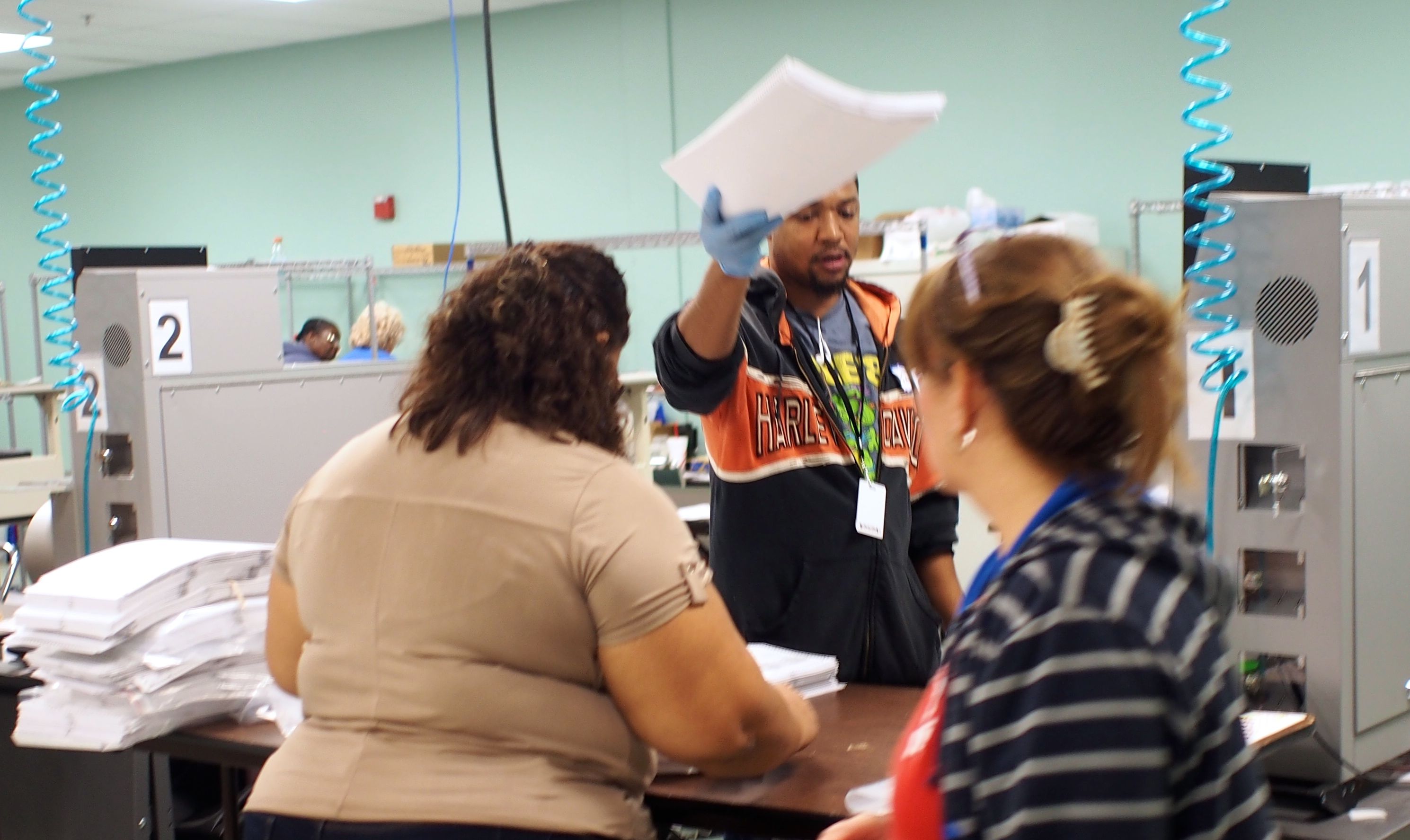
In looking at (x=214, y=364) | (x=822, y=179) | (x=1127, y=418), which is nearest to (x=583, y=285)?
(x=822, y=179)

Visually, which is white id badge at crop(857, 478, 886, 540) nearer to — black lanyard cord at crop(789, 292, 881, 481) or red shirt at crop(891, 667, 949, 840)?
black lanyard cord at crop(789, 292, 881, 481)

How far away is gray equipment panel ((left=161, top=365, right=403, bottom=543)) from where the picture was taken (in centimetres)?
244

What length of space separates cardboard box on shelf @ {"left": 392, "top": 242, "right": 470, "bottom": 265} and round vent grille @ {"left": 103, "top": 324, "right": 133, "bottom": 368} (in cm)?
450

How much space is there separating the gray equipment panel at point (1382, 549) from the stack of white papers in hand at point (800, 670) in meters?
0.65

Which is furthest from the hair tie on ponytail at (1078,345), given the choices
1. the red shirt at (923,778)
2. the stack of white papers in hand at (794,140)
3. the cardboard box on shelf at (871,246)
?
the cardboard box on shelf at (871,246)

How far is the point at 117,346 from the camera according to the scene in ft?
7.93

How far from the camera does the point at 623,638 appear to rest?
1.38 m

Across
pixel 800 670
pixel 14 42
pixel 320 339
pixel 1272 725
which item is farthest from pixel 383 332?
pixel 1272 725

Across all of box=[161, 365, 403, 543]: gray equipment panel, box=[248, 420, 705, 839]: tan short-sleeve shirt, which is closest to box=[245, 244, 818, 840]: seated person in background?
box=[248, 420, 705, 839]: tan short-sleeve shirt

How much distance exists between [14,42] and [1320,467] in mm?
8356

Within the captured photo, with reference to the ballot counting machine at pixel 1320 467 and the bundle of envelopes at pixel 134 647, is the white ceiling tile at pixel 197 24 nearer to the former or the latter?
the bundle of envelopes at pixel 134 647

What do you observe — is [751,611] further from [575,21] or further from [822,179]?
[575,21]

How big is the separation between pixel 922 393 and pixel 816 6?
604cm

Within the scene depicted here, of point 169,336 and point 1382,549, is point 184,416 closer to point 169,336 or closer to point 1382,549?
point 169,336
